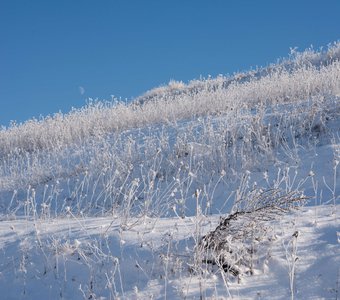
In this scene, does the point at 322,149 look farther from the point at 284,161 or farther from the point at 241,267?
the point at 241,267

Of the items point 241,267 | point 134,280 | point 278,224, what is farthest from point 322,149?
point 134,280

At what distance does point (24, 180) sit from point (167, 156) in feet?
9.14

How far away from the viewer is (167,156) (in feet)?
25.6

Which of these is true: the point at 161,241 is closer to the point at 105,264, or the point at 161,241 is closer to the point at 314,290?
the point at 105,264

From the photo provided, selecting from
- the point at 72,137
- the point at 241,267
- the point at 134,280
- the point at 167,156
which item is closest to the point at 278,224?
the point at 241,267

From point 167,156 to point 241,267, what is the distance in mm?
4751


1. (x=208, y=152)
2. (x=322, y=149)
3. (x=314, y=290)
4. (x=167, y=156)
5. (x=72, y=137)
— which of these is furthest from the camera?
(x=72, y=137)

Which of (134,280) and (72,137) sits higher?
(72,137)

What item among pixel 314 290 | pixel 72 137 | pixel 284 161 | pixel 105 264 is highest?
pixel 72 137

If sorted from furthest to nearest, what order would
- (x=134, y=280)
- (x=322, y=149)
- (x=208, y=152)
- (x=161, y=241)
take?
(x=208, y=152), (x=322, y=149), (x=161, y=241), (x=134, y=280)

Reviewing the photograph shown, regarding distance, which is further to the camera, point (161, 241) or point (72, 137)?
point (72, 137)

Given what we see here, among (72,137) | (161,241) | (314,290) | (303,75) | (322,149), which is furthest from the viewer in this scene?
(72,137)

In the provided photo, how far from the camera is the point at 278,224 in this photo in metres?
3.67

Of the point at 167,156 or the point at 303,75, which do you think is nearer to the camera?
the point at 167,156
